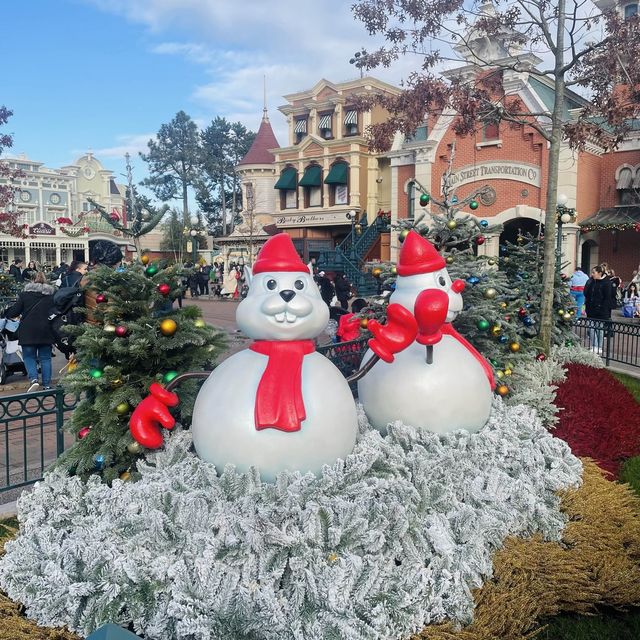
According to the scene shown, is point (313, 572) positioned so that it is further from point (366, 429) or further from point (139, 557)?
point (366, 429)

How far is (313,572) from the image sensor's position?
310cm

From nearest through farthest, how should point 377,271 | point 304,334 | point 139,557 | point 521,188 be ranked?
point 139,557 < point 304,334 < point 377,271 < point 521,188

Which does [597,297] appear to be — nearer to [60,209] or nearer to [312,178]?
[312,178]

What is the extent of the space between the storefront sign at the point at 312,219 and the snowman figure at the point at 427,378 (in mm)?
26784

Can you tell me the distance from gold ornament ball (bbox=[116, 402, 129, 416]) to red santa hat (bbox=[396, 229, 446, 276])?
2.30 metres

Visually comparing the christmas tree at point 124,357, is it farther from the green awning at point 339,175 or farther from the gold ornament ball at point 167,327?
the green awning at point 339,175

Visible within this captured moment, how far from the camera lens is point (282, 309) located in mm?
3703

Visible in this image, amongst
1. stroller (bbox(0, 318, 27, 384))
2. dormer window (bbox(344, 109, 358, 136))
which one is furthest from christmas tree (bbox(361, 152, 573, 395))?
dormer window (bbox(344, 109, 358, 136))

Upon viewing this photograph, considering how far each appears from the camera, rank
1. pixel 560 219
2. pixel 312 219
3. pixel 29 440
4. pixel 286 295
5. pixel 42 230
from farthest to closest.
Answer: pixel 42 230
pixel 312 219
pixel 560 219
pixel 29 440
pixel 286 295

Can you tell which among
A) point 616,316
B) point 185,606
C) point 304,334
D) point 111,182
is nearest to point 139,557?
point 185,606

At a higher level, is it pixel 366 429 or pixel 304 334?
pixel 304 334

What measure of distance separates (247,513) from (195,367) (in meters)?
1.59

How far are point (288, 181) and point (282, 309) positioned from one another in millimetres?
30975

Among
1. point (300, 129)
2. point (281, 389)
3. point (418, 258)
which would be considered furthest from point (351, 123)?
point (281, 389)
